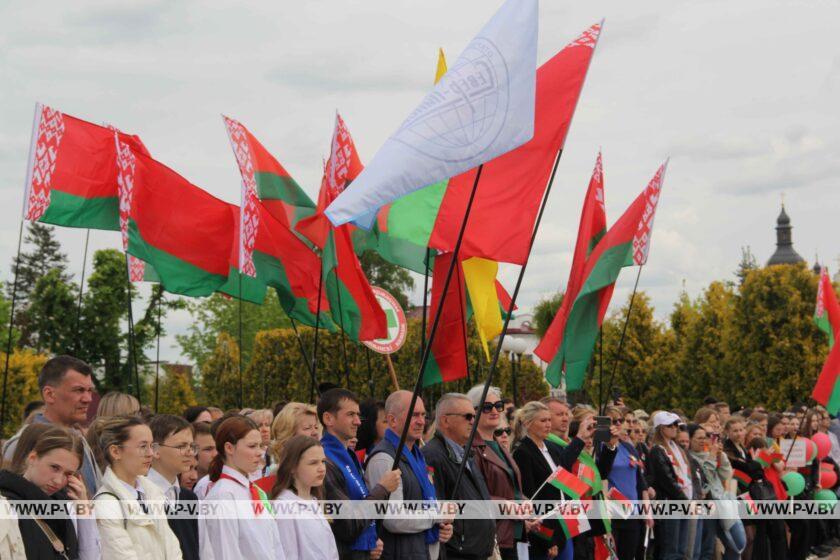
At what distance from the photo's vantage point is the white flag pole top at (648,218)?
11.8 metres

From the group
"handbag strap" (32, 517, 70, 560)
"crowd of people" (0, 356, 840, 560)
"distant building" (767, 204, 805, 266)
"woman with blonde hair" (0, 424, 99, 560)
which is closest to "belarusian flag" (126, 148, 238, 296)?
"crowd of people" (0, 356, 840, 560)

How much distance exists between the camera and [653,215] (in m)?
12.0

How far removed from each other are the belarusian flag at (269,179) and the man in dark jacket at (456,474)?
516 cm

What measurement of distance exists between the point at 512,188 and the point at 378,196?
7.76 ft

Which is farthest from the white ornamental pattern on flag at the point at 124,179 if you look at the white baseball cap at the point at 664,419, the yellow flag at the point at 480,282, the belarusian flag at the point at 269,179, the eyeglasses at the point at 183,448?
the white baseball cap at the point at 664,419

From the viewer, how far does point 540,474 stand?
9633 mm

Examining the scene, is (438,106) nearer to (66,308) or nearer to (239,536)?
(239,536)

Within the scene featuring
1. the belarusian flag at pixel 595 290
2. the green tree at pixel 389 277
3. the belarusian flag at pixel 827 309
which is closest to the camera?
the belarusian flag at pixel 595 290

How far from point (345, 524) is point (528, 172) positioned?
308cm

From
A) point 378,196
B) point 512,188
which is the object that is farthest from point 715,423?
point 378,196

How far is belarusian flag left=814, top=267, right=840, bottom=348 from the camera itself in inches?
681

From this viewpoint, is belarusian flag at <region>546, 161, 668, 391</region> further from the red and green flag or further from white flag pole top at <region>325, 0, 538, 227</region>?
the red and green flag

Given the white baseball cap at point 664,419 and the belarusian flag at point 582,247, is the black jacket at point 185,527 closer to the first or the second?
the belarusian flag at point 582,247

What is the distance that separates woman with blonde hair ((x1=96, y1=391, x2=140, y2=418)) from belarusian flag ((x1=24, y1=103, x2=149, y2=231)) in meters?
4.26
